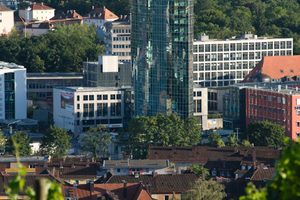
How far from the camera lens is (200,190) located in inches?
2217

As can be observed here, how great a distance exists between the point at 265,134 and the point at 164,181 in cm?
2870

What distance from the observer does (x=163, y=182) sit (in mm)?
66438

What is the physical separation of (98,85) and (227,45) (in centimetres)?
2257

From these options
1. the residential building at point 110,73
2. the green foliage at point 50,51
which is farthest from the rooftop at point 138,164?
the green foliage at point 50,51

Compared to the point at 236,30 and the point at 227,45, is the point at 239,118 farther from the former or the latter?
the point at 236,30

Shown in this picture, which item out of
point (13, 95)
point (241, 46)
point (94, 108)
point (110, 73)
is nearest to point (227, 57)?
point (241, 46)

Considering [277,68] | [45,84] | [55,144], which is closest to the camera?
[55,144]

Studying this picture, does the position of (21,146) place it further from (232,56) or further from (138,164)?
(232,56)

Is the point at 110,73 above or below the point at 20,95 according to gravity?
above

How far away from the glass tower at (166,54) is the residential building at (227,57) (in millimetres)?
28940

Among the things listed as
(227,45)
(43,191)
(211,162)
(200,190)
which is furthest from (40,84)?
(43,191)

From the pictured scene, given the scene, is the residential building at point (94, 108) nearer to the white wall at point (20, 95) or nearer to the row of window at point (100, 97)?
the row of window at point (100, 97)

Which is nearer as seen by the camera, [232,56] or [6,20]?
[232,56]

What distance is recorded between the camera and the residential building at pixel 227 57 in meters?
137
